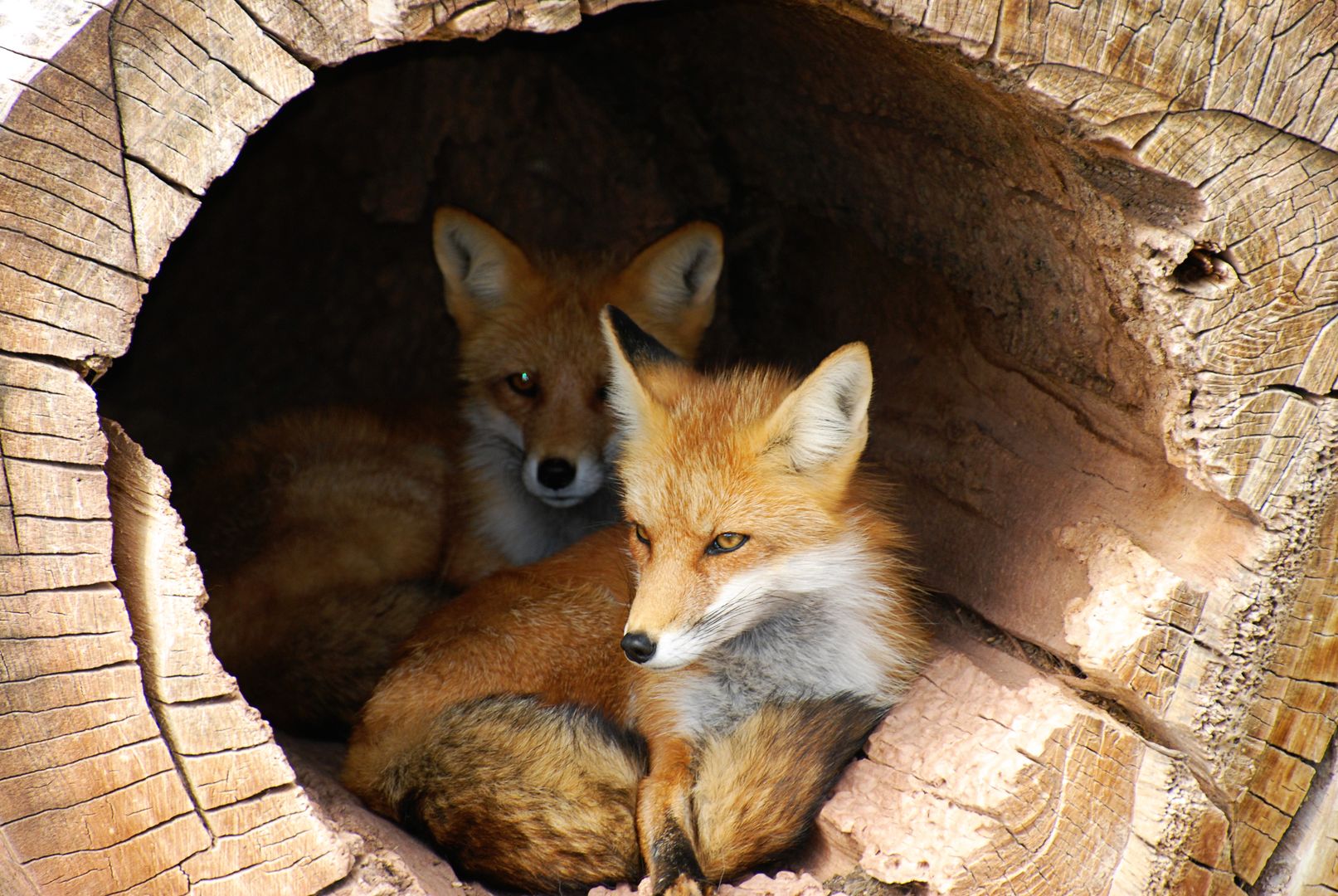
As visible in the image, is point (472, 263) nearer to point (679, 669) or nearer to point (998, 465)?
point (679, 669)

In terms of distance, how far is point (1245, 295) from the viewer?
2.03 m

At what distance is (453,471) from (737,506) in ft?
5.77

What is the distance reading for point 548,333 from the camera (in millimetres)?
3758

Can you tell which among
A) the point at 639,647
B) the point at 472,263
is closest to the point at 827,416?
the point at 639,647

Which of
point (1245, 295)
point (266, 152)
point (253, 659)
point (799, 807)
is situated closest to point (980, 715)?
point (799, 807)

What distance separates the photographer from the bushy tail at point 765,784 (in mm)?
2221

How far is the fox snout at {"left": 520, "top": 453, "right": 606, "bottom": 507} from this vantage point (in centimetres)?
339

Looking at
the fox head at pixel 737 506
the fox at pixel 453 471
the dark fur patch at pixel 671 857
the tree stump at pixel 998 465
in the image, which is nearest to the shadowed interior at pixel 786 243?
the tree stump at pixel 998 465

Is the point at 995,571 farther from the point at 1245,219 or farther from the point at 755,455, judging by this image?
the point at 1245,219

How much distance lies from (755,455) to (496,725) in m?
0.91

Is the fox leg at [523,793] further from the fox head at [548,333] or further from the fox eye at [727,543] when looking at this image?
the fox head at [548,333]

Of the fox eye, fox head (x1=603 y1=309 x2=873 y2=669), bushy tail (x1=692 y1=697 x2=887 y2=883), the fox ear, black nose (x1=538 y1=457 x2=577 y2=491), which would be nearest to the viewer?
bushy tail (x1=692 y1=697 x2=887 y2=883)

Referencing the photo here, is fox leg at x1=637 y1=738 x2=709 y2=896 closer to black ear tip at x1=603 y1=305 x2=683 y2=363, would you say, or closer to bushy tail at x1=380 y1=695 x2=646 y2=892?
bushy tail at x1=380 y1=695 x2=646 y2=892

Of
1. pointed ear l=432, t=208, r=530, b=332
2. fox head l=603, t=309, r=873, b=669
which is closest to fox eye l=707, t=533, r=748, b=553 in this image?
fox head l=603, t=309, r=873, b=669
